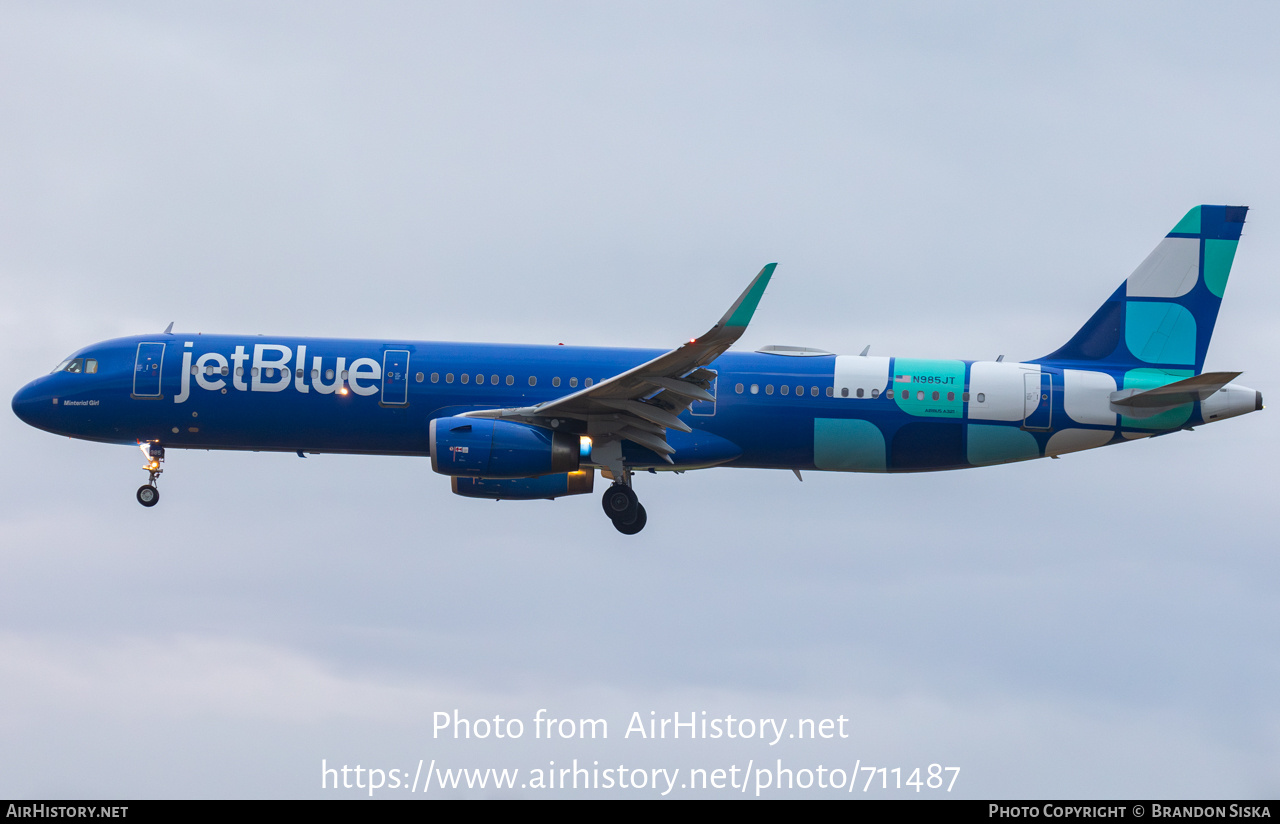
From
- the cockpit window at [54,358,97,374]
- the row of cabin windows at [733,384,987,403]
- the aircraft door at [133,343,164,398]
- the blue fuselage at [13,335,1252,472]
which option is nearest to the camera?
the blue fuselage at [13,335,1252,472]

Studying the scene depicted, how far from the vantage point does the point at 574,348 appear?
3316 centimetres

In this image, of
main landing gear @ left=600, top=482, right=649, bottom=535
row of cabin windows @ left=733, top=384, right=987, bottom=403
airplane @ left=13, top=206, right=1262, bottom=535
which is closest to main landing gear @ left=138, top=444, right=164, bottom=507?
airplane @ left=13, top=206, right=1262, bottom=535

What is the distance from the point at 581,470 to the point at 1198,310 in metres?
16.7

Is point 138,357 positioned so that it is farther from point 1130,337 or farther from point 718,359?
point 1130,337

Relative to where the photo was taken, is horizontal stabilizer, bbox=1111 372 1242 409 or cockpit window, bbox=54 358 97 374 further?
cockpit window, bbox=54 358 97 374

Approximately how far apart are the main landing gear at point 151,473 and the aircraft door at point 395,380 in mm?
6315

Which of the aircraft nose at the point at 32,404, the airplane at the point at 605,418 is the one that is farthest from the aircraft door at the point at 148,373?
the aircraft nose at the point at 32,404

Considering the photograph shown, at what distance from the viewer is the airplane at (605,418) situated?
32.0 metres

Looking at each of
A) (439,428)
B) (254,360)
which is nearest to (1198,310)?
(439,428)

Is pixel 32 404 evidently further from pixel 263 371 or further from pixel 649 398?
pixel 649 398

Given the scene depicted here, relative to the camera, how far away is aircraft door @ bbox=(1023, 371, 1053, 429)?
107 feet

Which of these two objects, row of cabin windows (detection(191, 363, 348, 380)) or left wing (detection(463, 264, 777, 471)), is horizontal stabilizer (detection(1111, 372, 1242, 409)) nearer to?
left wing (detection(463, 264, 777, 471))

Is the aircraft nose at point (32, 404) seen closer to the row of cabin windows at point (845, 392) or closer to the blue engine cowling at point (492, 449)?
the blue engine cowling at point (492, 449)

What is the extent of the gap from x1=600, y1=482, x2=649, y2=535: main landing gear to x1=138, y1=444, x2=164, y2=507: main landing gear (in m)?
11.4
